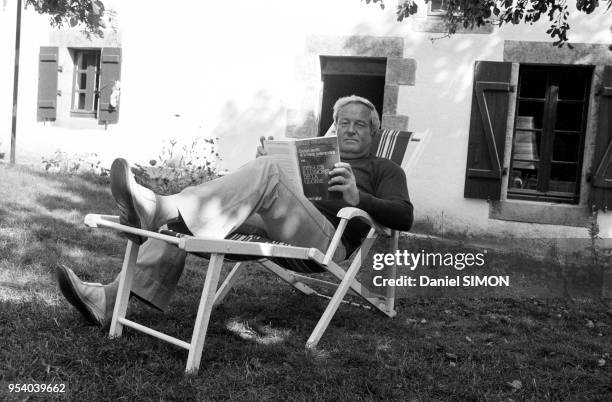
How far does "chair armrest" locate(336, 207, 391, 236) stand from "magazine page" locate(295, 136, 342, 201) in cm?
9

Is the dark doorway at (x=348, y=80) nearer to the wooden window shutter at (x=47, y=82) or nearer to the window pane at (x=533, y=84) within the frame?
the window pane at (x=533, y=84)

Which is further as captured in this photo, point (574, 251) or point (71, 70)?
point (71, 70)

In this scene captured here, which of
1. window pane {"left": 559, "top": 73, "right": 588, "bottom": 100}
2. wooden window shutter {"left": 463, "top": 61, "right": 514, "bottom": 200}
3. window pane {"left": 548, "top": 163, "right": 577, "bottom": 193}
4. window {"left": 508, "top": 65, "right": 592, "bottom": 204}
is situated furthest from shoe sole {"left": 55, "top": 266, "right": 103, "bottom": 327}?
window pane {"left": 559, "top": 73, "right": 588, "bottom": 100}

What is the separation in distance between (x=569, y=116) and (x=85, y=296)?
5781mm

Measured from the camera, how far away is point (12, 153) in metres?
7.18

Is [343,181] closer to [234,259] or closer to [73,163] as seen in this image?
[234,259]

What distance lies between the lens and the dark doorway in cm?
A: 729

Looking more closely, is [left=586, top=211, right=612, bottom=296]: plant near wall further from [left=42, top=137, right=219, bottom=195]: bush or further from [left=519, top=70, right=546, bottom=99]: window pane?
[left=42, top=137, right=219, bottom=195]: bush

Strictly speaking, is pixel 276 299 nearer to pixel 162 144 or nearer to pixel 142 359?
pixel 142 359

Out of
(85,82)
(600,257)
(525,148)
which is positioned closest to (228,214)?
(600,257)

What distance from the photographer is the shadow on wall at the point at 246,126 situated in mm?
7262

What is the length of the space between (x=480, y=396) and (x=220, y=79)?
566 centimetres

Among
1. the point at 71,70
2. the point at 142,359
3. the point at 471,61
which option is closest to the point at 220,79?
the point at 71,70

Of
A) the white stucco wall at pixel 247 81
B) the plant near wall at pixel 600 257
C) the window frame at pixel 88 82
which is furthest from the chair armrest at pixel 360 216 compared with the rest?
the window frame at pixel 88 82
